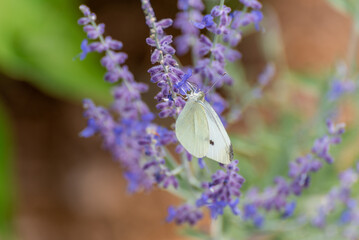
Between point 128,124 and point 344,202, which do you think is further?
point 344,202

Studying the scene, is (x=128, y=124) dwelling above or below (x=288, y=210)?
above

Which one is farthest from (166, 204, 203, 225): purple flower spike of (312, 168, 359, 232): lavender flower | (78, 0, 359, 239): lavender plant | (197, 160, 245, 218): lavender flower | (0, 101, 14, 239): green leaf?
(0, 101, 14, 239): green leaf

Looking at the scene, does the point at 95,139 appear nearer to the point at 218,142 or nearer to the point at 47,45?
the point at 47,45

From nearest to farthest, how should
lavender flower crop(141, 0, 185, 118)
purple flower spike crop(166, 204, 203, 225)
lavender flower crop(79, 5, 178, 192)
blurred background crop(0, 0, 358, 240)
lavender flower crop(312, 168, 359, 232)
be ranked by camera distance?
lavender flower crop(141, 0, 185, 118)
lavender flower crop(79, 5, 178, 192)
purple flower spike crop(166, 204, 203, 225)
lavender flower crop(312, 168, 359, 232)
blurred background crop(0, 0, 358, 240)

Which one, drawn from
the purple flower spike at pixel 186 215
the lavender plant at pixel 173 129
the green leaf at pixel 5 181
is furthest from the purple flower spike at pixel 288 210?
→ the green leaf at pixel 5 181

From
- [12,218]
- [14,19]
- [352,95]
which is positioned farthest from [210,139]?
[12,218]

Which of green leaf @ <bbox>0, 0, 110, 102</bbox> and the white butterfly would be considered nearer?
the white butterfly

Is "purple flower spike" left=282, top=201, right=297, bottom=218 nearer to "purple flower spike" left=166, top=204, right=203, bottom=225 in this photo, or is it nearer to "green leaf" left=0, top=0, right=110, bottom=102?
"purple flower spike" left=166, top=204, right=203, bottom=225

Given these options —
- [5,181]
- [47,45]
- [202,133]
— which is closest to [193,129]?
[202,133]

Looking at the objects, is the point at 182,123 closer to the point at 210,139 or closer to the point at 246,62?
the point at 210,139

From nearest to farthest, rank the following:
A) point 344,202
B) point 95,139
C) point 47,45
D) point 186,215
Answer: point 186,215 < point 344,202 < point 47,45 < point 95,139
